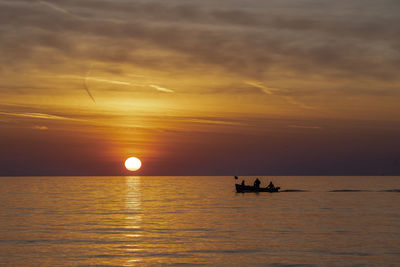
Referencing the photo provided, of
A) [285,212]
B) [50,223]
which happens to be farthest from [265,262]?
[285,212]

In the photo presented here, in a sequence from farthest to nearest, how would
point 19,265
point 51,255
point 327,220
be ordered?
point 327,220
point 51,255
point 19,265

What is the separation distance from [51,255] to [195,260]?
442 inches

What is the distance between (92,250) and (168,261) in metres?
7.68

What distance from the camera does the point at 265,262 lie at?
36.4m

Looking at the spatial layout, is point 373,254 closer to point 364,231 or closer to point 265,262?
point 265,262

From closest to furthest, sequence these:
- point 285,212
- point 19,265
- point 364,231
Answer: point 19,265 < point 364,231 < point 285,212

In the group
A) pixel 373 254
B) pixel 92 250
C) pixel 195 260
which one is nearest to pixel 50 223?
pixel 92 250

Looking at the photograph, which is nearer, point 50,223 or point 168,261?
point 168,261

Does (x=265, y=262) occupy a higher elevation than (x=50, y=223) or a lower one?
lower

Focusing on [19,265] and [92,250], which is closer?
[19,265]

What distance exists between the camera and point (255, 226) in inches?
2256

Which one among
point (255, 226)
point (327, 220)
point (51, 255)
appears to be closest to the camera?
point (51, 255)

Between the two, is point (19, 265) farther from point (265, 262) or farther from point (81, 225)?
point (81, 225)

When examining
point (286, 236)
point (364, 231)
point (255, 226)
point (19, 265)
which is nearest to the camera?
point (19, 265)
